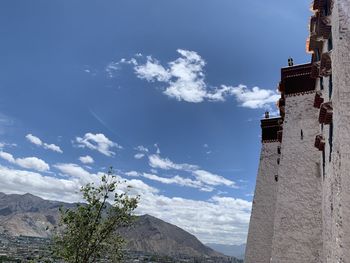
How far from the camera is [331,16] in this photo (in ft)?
35.7

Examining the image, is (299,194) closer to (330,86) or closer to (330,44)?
(330,86)

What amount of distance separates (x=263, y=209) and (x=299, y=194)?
20.3 feet

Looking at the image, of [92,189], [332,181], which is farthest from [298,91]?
[92,189]

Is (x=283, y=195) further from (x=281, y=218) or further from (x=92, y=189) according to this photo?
(x=92, y=189)

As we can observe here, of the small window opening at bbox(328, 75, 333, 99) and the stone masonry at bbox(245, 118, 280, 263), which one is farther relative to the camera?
the stone masonry at bbox(245, 118, 280, 263)

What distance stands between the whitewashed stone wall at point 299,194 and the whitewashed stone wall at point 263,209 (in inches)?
207

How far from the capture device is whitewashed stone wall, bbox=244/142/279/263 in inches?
754

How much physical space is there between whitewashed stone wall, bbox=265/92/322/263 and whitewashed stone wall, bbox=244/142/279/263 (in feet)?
17.2

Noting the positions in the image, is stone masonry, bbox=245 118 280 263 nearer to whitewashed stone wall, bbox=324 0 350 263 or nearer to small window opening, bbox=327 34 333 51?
whitewashed stone wall, bbox=324 0 350 263

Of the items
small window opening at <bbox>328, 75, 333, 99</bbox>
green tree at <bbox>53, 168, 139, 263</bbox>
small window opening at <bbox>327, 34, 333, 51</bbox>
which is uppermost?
small window opening at <bbox>327, 34, 333, 51</bbox>

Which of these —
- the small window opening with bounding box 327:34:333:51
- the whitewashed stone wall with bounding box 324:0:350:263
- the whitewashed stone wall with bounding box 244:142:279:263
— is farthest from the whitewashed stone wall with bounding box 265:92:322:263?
the whitewashed stone wall with bounding box 244:142:279:263

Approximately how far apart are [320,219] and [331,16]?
729 centimetres

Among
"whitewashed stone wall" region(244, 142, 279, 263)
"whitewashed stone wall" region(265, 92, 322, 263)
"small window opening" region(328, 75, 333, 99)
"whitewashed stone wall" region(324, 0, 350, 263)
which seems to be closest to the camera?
"whitewashed stone wall" region(324, 0, 350, 263)

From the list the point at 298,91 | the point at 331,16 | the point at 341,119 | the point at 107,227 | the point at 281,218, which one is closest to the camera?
the point at 341,119
